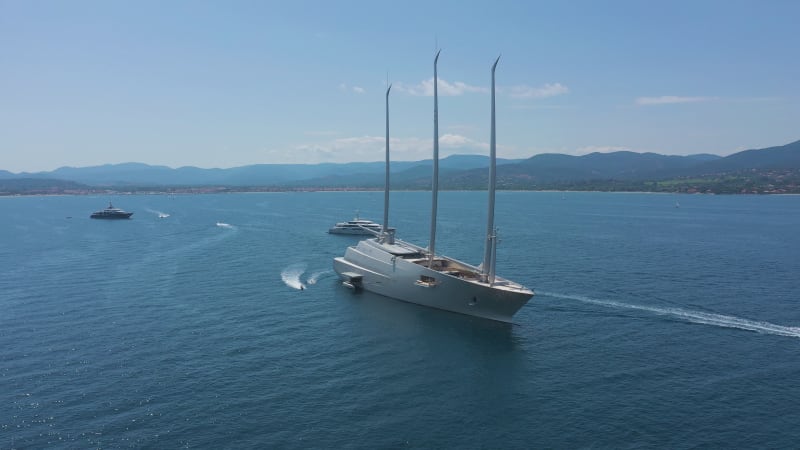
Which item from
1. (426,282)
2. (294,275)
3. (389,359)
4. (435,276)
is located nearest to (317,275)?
(294,275)

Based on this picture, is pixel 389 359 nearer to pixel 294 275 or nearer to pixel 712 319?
pixel 712 319

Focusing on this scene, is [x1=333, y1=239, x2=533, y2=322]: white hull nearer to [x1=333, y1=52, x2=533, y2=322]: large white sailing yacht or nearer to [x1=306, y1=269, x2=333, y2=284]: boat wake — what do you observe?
[x1=333, y1=52, x2=533, y2=322]: large white sailing yacht

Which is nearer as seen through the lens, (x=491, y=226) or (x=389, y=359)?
(x=389, y=359)

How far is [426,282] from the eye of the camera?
5641 centimetres

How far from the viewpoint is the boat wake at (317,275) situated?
69950mm

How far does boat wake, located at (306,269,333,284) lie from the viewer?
69950mm

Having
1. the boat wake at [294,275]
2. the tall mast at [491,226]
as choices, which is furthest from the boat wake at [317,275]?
the tall mast at [491,226]

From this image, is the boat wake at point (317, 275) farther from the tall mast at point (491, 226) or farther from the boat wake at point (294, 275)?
the tall mast at point (491, 226)

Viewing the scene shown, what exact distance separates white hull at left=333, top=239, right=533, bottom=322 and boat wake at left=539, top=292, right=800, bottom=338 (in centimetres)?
1178

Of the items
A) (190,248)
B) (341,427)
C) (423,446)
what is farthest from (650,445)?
(190,248)

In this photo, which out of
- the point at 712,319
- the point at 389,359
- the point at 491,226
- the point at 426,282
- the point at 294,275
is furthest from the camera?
the point at 294,275

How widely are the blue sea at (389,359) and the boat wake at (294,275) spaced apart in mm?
517

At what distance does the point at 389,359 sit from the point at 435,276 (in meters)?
15.0

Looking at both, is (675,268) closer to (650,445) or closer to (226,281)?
(650,445)
